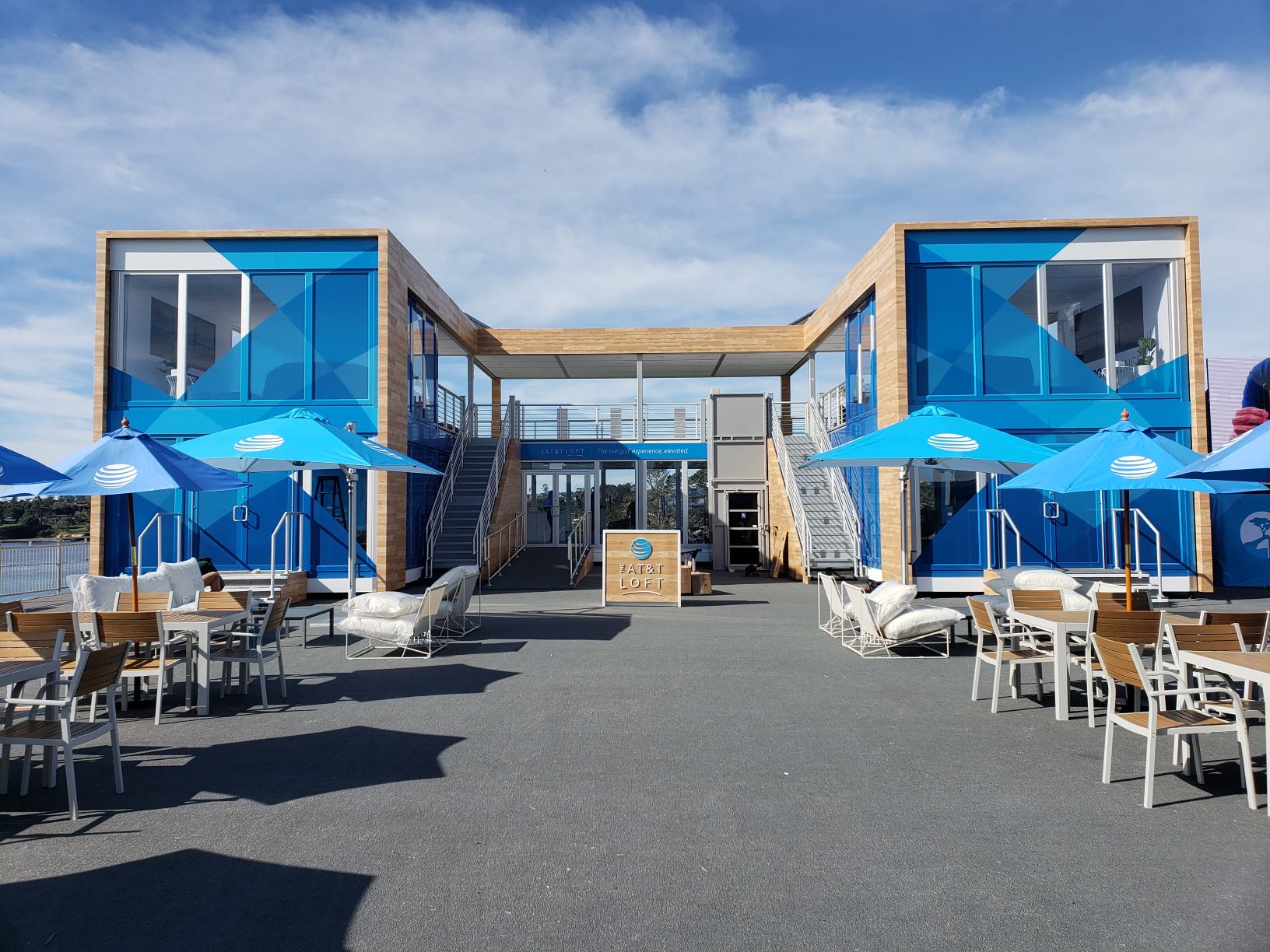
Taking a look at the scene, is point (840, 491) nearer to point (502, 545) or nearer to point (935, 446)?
point (502, 545)

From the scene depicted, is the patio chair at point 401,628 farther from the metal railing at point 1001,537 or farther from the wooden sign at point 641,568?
the metal railing at point 1001,537

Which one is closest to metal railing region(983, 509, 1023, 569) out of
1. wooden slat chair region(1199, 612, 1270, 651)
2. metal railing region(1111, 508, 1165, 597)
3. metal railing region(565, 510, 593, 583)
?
metal railing region(1111, 508, 1165, 597)

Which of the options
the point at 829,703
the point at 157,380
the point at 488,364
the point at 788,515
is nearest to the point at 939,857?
the point at 829,703

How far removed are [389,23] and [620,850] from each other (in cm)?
864

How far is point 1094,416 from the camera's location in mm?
13352

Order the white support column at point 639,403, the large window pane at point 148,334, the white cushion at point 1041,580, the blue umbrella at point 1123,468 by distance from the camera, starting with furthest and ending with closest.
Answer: the white support column at point 639,403 → the large window pane at point 148,334 → the white cushion at point 1041,580 → the blue umbrella at point 1123,468

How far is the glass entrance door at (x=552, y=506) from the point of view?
21.8 metres

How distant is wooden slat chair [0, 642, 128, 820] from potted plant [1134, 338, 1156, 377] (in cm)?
1518

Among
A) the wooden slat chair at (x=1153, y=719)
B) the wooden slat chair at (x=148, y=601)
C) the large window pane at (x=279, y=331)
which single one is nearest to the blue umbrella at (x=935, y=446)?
the wooden slat chair at (x=1153, y=719)

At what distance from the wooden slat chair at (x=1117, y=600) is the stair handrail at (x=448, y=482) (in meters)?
11.9

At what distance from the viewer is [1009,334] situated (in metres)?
13.5

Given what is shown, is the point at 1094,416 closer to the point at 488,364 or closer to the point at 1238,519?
the point at 1238,519

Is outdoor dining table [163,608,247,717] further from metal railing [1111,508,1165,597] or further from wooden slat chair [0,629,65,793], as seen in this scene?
metal railing [1111,508,1165,597]

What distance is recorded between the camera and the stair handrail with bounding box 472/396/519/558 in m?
15.5
